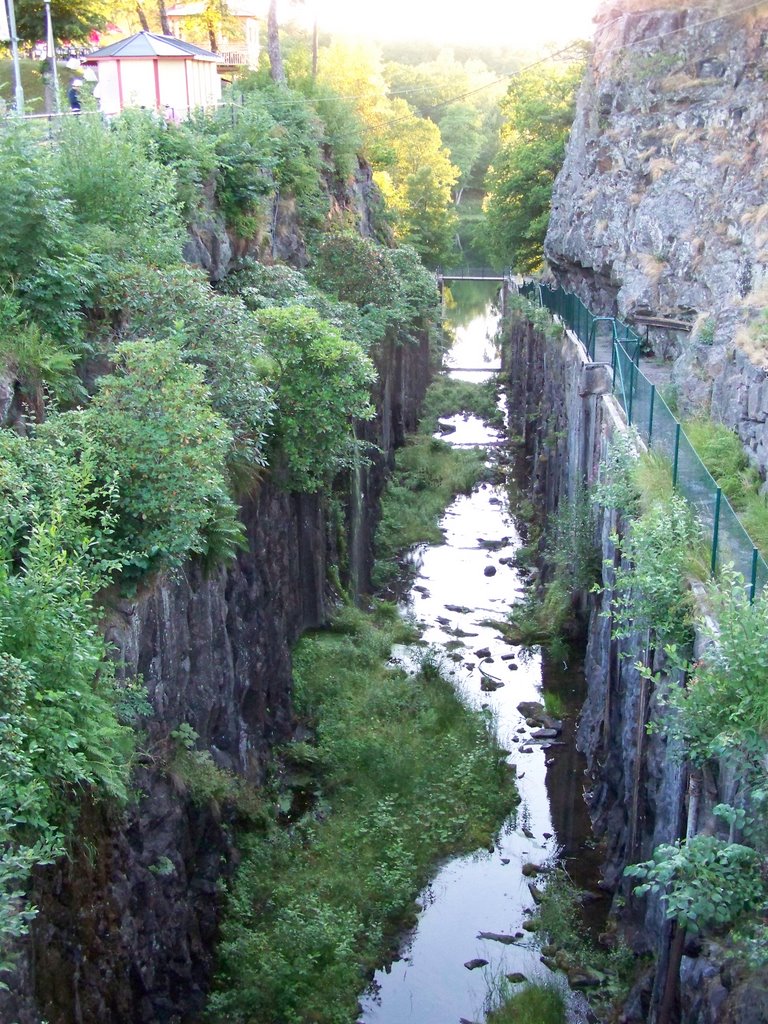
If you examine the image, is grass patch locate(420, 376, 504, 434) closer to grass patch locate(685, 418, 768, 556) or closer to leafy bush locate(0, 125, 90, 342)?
grass patch locate(685, 418, 768, 556)

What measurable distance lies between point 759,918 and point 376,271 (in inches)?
792

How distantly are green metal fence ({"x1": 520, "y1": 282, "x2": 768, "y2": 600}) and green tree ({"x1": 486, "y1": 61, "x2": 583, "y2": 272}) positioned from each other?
1878cm

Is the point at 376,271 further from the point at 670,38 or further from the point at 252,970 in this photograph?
the point at 252,970

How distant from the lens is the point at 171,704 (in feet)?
38.6

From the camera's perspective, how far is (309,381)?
16.2 m

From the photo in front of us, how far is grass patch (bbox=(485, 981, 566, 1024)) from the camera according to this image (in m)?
11.4

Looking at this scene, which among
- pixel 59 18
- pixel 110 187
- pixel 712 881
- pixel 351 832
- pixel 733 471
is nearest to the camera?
pixel 712 881

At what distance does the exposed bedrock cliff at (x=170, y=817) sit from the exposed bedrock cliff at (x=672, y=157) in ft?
35.5

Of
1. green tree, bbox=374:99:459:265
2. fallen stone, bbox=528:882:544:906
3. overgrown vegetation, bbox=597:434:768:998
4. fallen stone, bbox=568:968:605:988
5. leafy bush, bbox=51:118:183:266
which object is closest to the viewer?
overgrown vegetation, bbox=597:434:768:998

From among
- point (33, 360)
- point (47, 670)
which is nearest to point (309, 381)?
point (33, 360)

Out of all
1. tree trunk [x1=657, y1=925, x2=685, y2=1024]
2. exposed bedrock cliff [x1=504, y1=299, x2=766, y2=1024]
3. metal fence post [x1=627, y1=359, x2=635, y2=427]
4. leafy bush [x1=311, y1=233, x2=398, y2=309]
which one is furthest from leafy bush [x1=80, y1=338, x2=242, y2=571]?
leafy bush [x1=311, y1=233, x2=398, y2=309]

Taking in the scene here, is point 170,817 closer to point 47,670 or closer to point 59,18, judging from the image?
point 47,670

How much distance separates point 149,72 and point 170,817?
21.1 m

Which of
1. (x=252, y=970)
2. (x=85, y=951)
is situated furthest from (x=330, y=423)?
(x=85, y=951)
